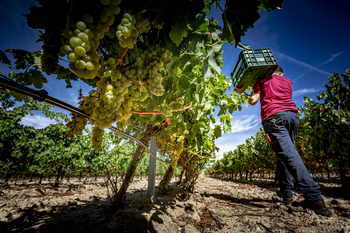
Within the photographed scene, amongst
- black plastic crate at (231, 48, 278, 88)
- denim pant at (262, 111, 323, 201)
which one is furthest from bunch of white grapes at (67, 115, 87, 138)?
denim pant at (262, 111, 323, 201)

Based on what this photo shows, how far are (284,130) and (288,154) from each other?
0.45 m

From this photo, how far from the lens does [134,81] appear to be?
0.95 meters

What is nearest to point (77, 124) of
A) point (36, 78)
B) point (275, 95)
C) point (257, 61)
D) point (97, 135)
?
point (97, 135)

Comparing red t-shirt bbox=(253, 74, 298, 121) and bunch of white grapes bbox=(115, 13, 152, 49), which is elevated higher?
red t-shirt bbox=(253, 74, 298, 121)

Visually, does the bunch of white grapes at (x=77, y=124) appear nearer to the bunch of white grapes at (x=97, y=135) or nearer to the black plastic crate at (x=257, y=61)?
the bunch of white grapes at (x=97, y=135)

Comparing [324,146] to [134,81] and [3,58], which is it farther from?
[3,58]

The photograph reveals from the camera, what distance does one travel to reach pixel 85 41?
62 centimetres

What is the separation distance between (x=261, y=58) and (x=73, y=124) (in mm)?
3054

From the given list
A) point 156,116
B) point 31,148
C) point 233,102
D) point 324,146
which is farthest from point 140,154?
point 31,148

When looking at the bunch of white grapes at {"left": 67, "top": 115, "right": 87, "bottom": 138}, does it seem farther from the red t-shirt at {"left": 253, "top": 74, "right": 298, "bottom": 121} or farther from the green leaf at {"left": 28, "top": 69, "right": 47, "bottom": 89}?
the red t-shirt at {"left": 253, "top": 74, "right": 298, "bottom": 121}

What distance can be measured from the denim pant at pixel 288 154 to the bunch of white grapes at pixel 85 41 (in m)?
3.04

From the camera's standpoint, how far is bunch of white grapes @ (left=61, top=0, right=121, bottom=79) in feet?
1.94

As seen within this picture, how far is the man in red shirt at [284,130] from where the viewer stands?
2.26 metres

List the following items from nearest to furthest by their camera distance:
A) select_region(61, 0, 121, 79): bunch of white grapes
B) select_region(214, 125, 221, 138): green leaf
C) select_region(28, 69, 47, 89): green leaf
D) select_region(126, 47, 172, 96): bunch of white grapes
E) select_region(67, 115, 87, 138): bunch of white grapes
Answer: select_region(61, 0, 121, 79): bunch of white grapes
select_region(126, 47, 172, 96): bunch of white grapes
select_region(67, 115, 87, 138): bunch of white grapes
select_region(28, 69, 47, 89): green leaf
select_region(214, 125, 221, 138): green leaf
